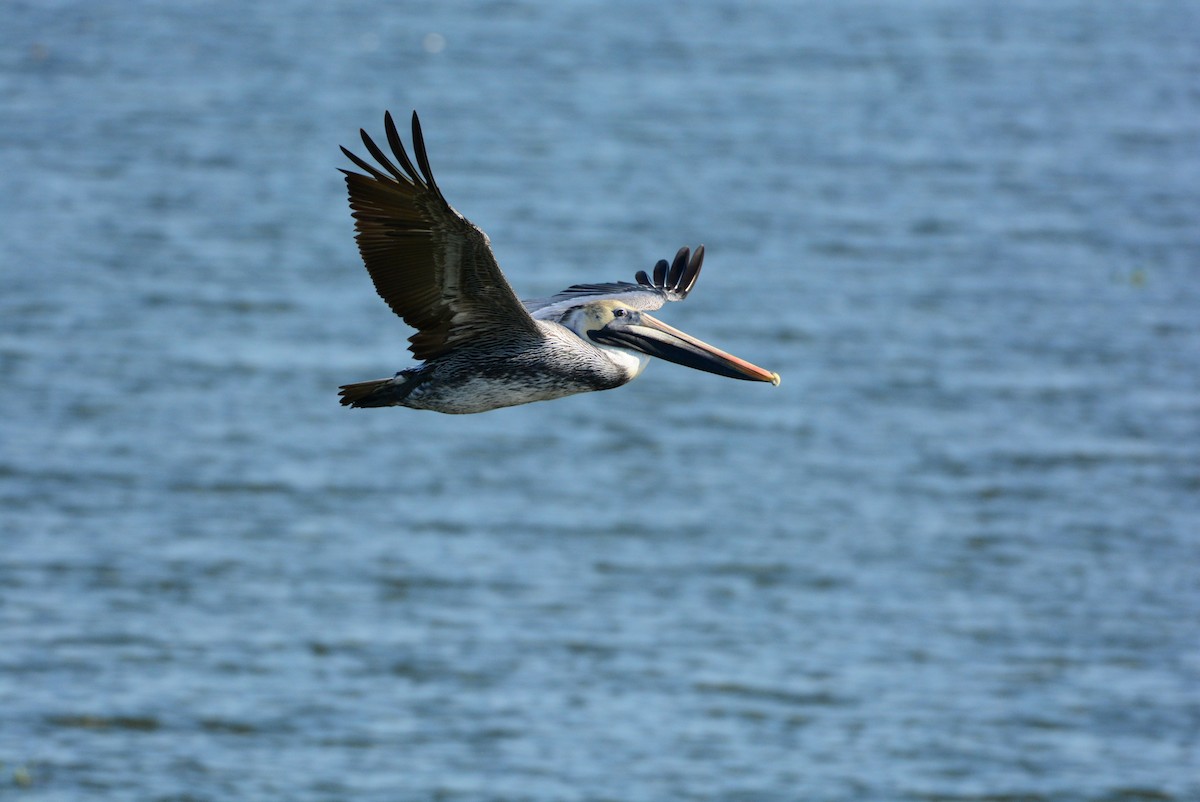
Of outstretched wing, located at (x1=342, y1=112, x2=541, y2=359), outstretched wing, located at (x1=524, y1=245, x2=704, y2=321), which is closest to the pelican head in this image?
outstretched wing, located at (x1=524, y1=245, x2=704, y2=321)

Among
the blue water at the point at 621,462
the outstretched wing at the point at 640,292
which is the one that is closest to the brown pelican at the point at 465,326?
the outstretched wing at the point at 640,292

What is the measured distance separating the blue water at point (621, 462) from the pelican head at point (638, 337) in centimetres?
1785

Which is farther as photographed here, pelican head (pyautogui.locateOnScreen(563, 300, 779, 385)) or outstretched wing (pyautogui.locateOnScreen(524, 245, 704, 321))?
outstretched wing (pyautogui.locateOnScreen(524, 245, 704, 321))

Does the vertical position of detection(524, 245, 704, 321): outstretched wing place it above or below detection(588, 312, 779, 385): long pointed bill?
above

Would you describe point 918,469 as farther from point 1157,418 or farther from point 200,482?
point 200,482

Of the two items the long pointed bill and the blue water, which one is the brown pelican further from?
the blue water

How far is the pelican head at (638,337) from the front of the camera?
851 centimetres

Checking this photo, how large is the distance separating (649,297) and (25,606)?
22532 millimetres

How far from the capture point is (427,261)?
8.00m

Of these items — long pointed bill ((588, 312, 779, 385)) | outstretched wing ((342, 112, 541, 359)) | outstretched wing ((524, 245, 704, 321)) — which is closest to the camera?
outstretched wing ((342, 112, 541, 359))

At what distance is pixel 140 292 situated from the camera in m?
41.3

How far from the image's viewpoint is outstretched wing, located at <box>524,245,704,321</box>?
31.0ft

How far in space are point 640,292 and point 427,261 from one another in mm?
2315

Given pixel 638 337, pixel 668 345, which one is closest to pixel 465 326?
Answer: pixel 638 337
